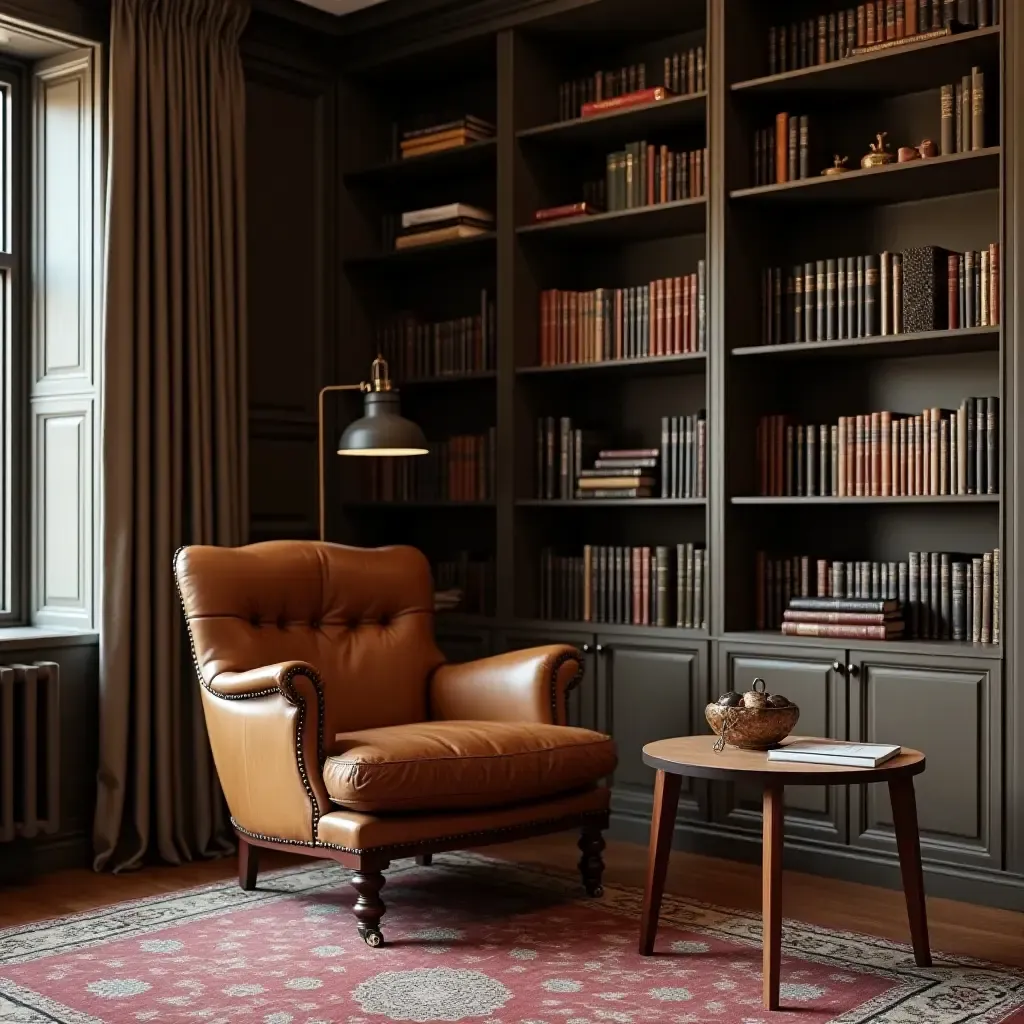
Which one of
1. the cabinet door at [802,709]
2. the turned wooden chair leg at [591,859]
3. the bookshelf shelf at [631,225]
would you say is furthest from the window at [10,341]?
the cabinet door at [802,709]

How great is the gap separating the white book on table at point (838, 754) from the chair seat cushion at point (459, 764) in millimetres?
682

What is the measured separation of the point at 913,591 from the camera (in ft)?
13.1

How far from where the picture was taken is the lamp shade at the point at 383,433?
419 centimetres

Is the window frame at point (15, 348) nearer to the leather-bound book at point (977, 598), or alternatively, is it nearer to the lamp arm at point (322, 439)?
the lamp arm at point (322, 439)

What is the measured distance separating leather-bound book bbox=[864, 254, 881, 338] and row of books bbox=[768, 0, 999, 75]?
0.61 m

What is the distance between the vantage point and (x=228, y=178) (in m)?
4.52

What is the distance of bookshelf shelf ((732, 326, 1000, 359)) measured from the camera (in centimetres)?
382

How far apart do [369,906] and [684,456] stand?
72.2 inches

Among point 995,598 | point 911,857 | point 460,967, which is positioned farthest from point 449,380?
point 911,857

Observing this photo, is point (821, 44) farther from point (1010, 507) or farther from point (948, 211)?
point (1010, 507)

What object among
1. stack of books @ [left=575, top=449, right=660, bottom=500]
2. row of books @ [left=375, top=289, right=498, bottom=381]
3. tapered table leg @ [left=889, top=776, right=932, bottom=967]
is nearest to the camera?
tapered table leg @ [left=889, top=776, right=932, bottom=967]

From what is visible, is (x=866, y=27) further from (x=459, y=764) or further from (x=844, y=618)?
(x=459, y=764)

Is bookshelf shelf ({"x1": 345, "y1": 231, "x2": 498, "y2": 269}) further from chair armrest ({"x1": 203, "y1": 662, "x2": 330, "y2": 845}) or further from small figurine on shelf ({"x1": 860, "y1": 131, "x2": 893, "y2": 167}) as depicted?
chair armrest ({"x1": 203, "y1": 662, "x2": 330, "y2": 845})

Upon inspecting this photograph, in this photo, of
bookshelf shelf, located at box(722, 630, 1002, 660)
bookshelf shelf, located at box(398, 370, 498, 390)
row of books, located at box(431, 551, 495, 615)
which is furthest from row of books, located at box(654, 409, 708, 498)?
row of books, located at box(431, 551, 495, 615)
